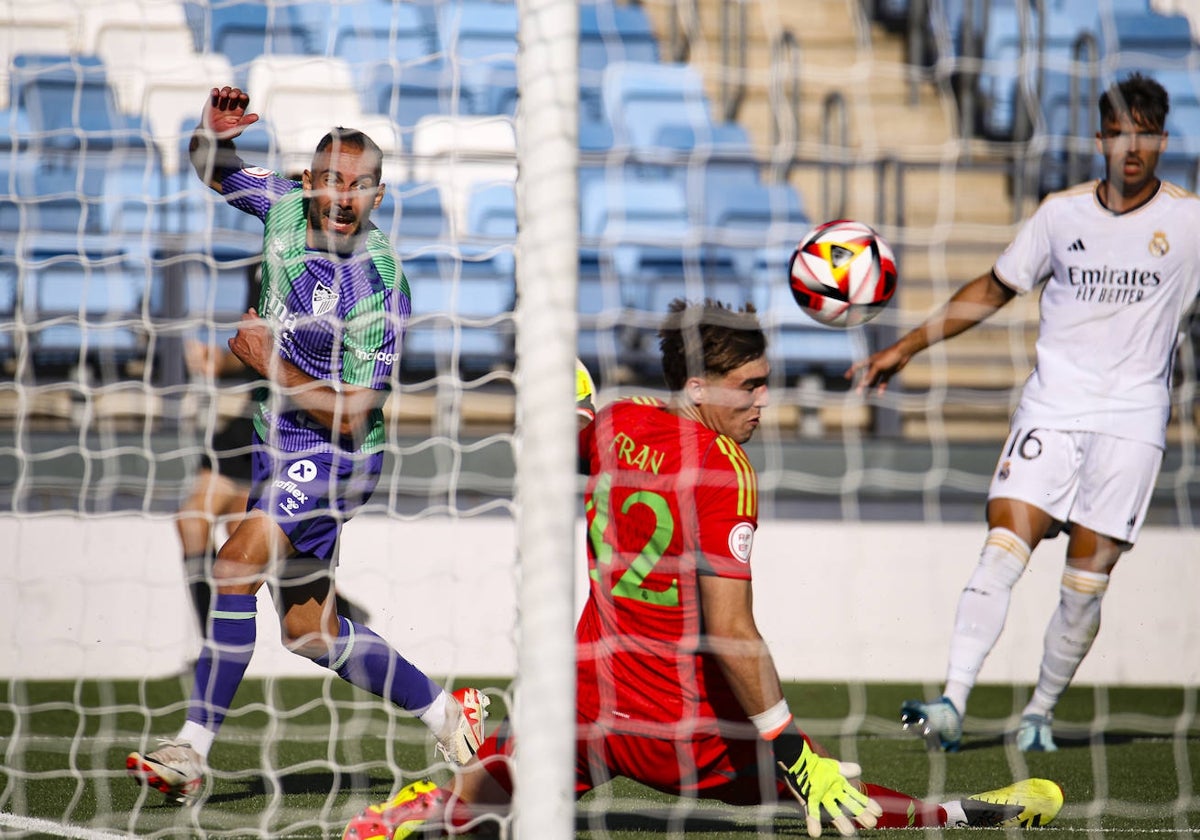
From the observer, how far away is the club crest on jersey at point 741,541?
9.50 ft

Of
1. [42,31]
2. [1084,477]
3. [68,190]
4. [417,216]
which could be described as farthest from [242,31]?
[1084,477]

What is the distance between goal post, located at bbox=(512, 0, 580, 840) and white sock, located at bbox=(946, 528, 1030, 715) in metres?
1.87

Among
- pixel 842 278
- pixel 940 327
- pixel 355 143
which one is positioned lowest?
pixel 940 327

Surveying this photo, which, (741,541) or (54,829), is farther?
(54,829)

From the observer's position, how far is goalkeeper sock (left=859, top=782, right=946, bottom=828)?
3062mm

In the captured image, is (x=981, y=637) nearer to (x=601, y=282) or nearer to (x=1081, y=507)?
(x=1081, y=507)

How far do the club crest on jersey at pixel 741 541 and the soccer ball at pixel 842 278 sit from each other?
1271mm

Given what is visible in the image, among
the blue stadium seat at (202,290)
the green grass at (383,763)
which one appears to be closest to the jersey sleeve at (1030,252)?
the green grass at (383,763)

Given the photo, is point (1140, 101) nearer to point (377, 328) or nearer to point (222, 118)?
point (377, 328)

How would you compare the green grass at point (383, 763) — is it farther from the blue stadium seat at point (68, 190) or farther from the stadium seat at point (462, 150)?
the stadium seat at point (462, 150)

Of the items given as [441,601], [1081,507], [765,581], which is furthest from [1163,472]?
[441,601]

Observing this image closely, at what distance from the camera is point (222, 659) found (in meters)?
3.51

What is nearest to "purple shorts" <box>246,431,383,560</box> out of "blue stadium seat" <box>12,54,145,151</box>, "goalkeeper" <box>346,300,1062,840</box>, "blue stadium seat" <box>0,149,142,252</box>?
"goalkeeper" <box>346,300,1062,840</box>

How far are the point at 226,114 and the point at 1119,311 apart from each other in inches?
107
